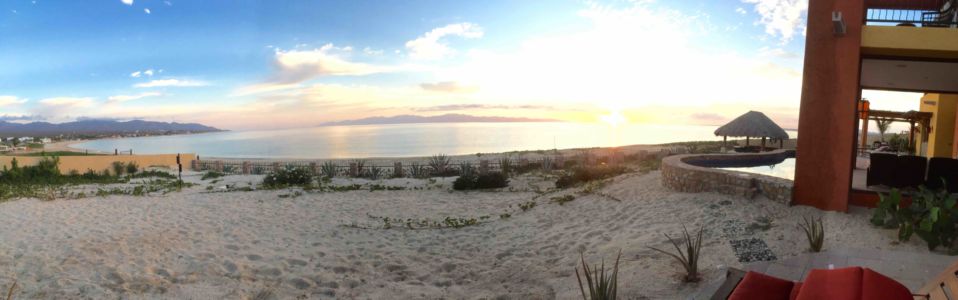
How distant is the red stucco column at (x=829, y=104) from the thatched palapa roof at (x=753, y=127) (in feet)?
28.7

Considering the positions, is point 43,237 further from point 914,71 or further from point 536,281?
point 914,71

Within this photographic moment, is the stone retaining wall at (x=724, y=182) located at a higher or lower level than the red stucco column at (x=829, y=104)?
lower

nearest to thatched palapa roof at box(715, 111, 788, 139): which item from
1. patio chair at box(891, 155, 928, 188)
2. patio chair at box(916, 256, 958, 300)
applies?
patio chair at box(891, 155, 928, 188)

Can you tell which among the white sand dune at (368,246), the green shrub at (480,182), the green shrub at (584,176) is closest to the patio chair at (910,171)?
the white sand dune at (368,246)

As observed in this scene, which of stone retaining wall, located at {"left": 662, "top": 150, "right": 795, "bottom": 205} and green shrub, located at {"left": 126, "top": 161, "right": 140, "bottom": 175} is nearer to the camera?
stone retaining wall, located at {"left": 662, "top": 150, "right": 795, "bottom": 205}

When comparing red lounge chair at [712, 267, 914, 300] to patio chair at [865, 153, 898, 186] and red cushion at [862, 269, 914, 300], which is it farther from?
patio chair at [865, 153, 898, 186]

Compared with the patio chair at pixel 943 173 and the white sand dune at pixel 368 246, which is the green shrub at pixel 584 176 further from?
the patio chair at pixel 943 173

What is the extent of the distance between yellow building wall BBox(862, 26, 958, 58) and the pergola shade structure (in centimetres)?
845

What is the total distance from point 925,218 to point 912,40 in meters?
2.55

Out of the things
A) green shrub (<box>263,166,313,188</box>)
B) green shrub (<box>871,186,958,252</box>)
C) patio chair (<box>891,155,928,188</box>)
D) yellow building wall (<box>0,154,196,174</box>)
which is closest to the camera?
green shrub (<box>871,186,958,252</box>)

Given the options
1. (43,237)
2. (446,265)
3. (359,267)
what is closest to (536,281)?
(446,265)

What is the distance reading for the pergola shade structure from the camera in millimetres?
14141

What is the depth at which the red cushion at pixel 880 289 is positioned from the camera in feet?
5.41

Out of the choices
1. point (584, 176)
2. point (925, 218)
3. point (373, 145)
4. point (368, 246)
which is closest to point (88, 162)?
point (368, 246)
